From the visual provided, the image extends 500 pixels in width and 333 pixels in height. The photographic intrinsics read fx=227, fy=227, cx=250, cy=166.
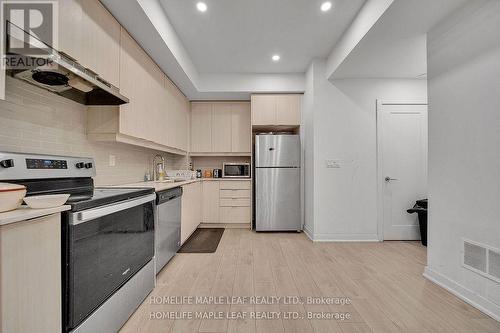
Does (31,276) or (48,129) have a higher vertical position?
(48,129)

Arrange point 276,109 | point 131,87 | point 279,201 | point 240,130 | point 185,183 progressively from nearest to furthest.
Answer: point 131,87, point 185,183, point 279,201, point 276,109, point 240,130

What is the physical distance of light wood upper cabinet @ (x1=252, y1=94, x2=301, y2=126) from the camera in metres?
4.00

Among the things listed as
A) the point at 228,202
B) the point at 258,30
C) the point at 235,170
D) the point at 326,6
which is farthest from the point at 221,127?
the point at 326,6

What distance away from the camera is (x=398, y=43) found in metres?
2.41

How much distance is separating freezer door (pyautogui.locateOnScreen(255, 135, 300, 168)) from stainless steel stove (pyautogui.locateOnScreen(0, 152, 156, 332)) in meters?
2.27

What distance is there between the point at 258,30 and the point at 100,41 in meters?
1.71

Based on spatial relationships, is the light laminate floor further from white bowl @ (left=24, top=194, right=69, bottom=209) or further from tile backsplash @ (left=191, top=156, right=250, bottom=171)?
tile backsplash @ (left=191, top=156, right=250, bottom=171)

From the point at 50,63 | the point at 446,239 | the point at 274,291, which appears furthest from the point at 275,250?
the point at 50,63

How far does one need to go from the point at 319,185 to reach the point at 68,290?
3015 mm

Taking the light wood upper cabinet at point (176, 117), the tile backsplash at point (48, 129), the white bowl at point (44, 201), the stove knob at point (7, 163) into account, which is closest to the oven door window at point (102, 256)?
the white bowl at point (44, 201)

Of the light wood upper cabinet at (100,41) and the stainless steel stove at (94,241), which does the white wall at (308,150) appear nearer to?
the stainless steel stove at (94,241)

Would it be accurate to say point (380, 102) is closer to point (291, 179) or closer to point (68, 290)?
point (291, 179)

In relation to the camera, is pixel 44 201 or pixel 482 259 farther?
pixel 482 259

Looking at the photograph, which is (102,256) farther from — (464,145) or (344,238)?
(344,238)
